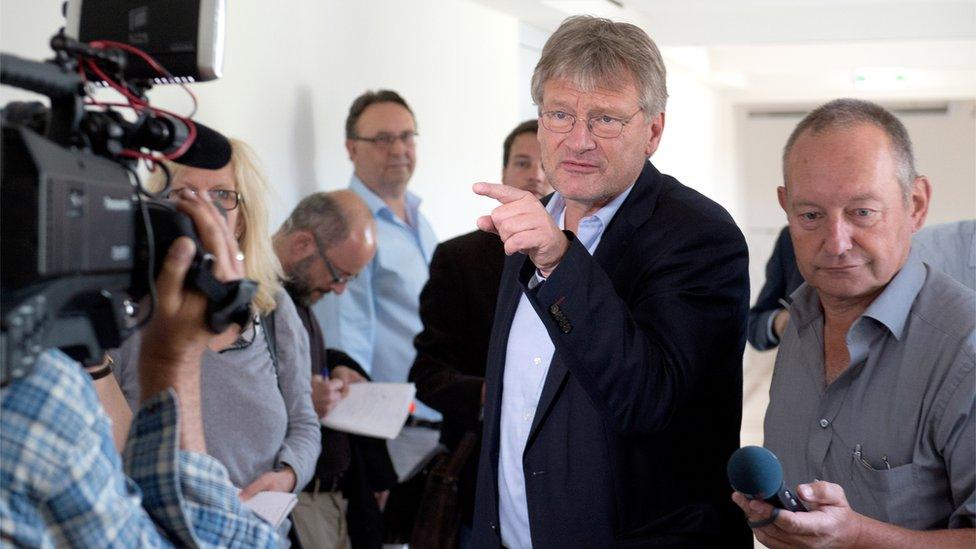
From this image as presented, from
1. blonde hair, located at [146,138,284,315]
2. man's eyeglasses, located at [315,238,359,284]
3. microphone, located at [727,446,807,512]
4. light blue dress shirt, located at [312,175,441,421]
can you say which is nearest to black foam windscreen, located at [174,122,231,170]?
microphone, located at [727,446,807,512]

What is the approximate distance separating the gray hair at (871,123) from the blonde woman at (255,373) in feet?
3.69

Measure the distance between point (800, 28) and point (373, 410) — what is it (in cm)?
470

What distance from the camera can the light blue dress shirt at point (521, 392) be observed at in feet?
6.03

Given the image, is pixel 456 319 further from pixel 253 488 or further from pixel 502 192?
pixel 502 192

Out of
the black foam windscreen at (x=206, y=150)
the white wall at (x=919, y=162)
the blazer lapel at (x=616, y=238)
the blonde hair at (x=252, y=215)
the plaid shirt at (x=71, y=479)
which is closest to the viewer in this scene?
the plaid shirt at (x=71, y=479)

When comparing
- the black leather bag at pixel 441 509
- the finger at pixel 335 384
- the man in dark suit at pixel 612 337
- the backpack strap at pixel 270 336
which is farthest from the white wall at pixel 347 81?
the man in dark suit at pixel 612 337

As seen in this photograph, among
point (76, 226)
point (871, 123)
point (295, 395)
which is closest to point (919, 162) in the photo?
point (295, 395)

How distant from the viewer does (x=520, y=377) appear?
1.87m

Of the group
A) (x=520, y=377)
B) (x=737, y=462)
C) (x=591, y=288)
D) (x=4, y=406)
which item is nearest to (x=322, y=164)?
(x=520, y=377)

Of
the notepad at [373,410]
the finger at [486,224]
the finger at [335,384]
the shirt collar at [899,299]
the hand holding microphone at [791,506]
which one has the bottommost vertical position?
the notepad at [373,410]

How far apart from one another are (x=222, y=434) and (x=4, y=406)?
129cm

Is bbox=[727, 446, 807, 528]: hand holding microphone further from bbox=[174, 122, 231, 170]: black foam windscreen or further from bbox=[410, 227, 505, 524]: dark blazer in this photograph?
bbox=[410, 227, 505, 524]: dark blazer

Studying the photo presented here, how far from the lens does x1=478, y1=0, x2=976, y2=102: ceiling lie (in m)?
6.27

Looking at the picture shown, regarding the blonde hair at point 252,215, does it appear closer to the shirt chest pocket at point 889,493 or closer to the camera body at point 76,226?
the camera body at point 76,226
